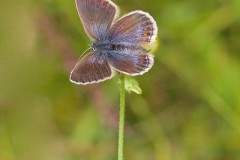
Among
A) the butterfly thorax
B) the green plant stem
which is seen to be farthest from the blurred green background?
the green plant stem

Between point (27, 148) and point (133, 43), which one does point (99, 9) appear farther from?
point (27, 148)

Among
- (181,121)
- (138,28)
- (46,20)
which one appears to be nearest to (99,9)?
(138,28)

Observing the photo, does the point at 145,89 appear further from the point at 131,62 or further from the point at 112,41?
the point at 131,62

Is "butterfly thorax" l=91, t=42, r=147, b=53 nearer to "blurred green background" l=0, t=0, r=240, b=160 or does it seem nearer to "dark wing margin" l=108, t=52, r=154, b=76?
"dark wing margin" l=108, t=52, r=154, b=76

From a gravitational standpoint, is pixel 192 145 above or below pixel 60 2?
below

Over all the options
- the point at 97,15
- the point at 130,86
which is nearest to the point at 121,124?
the point at 130,86
